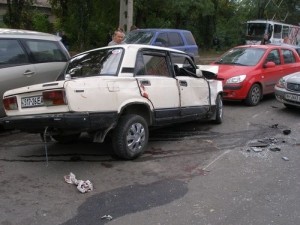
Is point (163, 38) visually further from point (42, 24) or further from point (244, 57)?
point (42, 24)

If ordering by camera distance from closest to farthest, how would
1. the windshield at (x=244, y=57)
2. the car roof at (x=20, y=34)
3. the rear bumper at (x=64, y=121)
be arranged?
the rear bumper at (x=64, y=121) < the car roof at (x=20, y=34) < the windshield at (x=244, y=57)

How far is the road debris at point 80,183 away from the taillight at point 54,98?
0.91m

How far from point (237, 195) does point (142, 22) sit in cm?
2499

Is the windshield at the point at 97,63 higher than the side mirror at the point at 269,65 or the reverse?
higher

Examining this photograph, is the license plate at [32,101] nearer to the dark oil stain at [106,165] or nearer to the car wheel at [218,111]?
the dark oil stain at [106,165]

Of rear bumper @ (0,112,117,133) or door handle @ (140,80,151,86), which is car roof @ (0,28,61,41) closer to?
rear bumper @ (0,112,117,133)

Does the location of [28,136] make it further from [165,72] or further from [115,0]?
[115,0]

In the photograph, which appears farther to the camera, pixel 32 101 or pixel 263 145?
pixel 263 145

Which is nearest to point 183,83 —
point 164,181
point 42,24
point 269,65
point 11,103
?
point 164,181

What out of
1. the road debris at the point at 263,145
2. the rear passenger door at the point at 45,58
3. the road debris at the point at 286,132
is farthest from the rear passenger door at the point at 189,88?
the rear passenger door at the point at 45,58

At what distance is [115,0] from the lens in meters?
26.4

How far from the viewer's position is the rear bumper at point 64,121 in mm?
5566

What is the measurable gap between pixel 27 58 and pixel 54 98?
8.47 ft

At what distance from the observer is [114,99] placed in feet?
19.7
